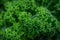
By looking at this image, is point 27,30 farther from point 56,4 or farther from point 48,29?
point 56,4

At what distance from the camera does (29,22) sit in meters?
2.16

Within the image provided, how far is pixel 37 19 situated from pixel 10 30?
322mm

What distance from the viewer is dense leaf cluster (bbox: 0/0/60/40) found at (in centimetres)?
217

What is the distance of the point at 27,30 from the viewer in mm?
2213

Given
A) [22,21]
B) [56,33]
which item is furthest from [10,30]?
[56,33]

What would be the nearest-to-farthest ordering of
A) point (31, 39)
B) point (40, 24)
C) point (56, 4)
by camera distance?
1. point (40, 24)
2. point (31, 39)
3. point (56, 4)

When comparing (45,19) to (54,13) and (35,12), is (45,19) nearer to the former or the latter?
(35,12)

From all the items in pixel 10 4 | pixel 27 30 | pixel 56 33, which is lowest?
pixel 56 33

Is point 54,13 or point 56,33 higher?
point 54,13

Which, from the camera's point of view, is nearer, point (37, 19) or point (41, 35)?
point (37, 19)

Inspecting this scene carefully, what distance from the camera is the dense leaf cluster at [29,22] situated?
2.17 metres

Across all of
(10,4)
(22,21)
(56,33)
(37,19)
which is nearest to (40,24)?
(37,19)

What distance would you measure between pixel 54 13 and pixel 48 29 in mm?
435

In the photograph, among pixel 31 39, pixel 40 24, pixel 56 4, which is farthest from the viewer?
pixel 56 4
